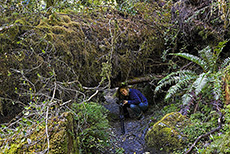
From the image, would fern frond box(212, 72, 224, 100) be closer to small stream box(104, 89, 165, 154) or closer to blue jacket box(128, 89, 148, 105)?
small stream box(104, 89, 165, 154)

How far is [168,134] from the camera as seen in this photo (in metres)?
3.26

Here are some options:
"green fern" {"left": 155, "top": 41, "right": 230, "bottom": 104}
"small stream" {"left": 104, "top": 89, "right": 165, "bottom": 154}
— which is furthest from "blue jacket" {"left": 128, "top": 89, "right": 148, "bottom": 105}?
"green fern" {"left": 155, "top": 41, "right": 230, "bottom": 104}

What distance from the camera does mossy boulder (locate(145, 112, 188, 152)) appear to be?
3115 millimetres

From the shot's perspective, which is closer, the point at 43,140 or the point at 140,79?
the point at 43,140

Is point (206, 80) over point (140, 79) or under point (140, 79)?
over

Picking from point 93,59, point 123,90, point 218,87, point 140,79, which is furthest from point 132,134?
point 218,87

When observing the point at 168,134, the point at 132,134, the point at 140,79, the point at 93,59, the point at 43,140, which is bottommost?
the point at 132,134

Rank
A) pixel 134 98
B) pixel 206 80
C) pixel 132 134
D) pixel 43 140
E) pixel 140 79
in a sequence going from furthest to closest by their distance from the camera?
pixel 134 98 → pixel 140 79 → pixel 132 134 → pixel 206 80 → pixel 43 140

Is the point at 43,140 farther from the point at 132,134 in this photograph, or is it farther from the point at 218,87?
the point at 132,134

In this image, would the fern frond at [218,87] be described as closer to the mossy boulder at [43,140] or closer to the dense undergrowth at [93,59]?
the dense undergrowth at [93,59]

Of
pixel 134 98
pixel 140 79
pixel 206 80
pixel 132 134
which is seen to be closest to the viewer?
pixel 206 80

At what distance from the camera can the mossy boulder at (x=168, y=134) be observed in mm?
3115

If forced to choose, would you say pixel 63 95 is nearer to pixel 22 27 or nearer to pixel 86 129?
pixel 86 129

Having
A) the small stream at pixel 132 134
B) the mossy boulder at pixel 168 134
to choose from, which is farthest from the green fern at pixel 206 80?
the small stream at pixel 132 134
